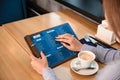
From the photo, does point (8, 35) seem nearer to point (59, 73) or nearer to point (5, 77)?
point (5, 77)

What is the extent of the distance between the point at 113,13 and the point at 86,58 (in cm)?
38

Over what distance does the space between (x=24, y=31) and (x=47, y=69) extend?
480 mm

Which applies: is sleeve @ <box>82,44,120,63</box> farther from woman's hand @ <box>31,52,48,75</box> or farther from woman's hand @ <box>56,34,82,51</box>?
woman's hand @ <box>31,52,48,75</box>

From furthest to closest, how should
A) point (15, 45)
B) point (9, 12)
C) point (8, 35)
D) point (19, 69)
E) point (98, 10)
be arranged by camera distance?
point (9, 12), point (98, 10), point (8, 35), point (15, 45), point (19, 69)

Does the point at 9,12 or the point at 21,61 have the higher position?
the point at 21,61

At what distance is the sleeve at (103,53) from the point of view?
1041 millimetres

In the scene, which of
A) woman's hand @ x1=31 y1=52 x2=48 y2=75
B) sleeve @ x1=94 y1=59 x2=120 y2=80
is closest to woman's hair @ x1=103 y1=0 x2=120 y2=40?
sleeve @ x1=94 y1=59 x2=120 y2=80

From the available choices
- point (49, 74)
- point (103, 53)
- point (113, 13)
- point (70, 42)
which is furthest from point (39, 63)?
point (113, 13)

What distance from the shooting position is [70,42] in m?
1.13

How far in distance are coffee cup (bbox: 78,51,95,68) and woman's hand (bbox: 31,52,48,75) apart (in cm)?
18

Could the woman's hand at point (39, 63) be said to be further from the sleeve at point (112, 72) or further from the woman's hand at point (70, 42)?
the sleeve at point (112, 72)

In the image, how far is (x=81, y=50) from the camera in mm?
1109

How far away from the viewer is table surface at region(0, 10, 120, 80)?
99 centimetres

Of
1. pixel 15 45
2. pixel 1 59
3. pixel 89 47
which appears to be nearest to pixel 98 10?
pixel 89 47
